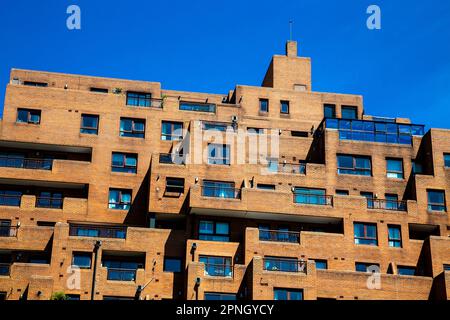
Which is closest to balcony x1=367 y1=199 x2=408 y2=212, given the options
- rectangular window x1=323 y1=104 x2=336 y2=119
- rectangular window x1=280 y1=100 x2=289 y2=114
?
rectangular window x1=323 y1=104 x2=336 y2=119

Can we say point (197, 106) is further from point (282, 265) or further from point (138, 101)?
point (282, 265)

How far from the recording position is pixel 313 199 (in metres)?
64.6

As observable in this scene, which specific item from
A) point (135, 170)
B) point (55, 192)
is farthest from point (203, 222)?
point (55, 192)

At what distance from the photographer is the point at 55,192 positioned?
67.2 meters

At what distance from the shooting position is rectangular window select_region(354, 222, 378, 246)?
2491 inches

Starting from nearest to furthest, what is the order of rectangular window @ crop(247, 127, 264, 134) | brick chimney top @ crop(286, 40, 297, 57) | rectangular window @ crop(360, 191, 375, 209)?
rectangular window @ crop(360, 191, 375, 209) < rectangular window @ crop(247, 127, 264, 134) < brick chimney top @ crop(286, 40, 297, 57)

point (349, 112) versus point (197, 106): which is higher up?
point (349, 112)

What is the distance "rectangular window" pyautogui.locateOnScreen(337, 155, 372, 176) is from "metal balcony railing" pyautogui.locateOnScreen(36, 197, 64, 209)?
839 inches

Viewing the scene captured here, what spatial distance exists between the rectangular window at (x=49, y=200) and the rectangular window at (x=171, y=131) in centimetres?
923

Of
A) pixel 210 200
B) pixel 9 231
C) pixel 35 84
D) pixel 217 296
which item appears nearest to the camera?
pixel 217 296

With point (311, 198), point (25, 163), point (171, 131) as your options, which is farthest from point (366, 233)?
point (25, 163)

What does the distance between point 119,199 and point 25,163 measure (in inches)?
298

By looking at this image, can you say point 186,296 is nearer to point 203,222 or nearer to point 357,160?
point 203,222

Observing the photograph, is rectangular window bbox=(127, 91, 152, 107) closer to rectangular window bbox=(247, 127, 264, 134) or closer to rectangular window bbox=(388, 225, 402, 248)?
rectangular window bbox=(247, 127, 264, 134)
